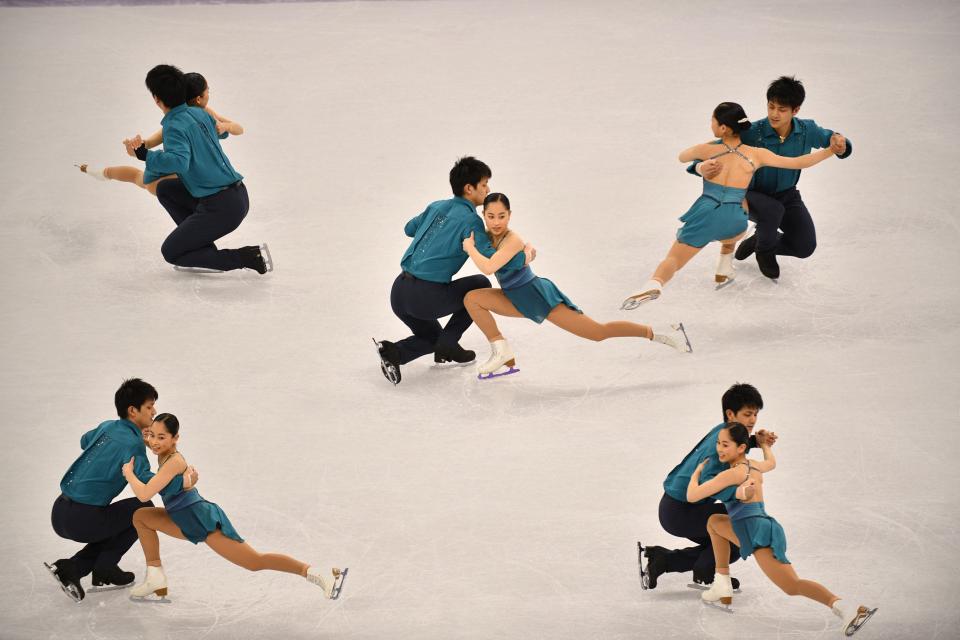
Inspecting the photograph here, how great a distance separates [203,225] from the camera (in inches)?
318

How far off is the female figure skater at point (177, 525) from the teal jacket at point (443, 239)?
5.81 feet

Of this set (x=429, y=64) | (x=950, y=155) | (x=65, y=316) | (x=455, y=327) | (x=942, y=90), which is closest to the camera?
(x=455, y=327)

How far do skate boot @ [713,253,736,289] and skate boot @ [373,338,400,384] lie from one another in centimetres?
185

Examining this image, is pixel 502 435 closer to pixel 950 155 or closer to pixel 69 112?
pixel 950 155

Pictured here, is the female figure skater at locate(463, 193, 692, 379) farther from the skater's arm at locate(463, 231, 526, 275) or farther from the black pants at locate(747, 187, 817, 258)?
the black pants at locate(747, 187, 817, 258)

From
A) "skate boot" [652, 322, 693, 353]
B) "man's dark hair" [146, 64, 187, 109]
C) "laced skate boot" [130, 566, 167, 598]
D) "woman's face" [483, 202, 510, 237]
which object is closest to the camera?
"laced skate boot" [130, 566, 167, 598]

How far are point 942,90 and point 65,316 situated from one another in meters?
5.87

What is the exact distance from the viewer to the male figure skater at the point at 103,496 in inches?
227

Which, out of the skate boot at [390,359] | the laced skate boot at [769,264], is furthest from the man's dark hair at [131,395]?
the laced skate boot at [769,264]

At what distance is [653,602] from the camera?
570 cm

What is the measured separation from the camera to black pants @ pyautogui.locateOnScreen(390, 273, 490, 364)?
23.3 feet

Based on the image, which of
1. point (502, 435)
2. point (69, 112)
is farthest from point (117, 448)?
point (69, 112)

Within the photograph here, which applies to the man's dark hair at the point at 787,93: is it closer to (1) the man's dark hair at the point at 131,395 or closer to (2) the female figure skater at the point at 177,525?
(2) the female figure skater at the point at 177,525

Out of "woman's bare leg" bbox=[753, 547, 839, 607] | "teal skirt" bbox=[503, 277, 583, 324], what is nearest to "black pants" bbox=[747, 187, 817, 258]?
"teal skirt" bbox=[503, 277, 583, 324]
